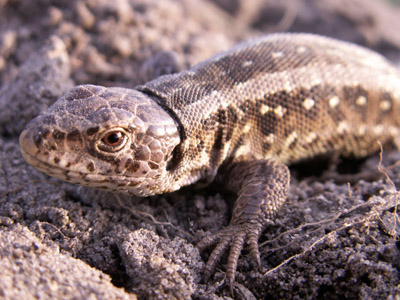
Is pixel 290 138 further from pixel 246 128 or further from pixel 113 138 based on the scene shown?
pixel 113 138

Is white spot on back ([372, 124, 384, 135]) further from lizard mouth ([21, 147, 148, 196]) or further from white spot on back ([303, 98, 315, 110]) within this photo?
lizard mouth ([21, 147, 148, 196])

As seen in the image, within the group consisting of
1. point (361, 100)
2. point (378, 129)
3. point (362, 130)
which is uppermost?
point (361, 100)

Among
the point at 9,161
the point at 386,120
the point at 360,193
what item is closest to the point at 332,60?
the point at 386,120

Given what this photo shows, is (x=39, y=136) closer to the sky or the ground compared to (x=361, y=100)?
closer to the ground

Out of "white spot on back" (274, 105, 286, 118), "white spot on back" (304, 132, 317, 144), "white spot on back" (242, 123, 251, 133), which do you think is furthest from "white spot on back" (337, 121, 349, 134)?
"white spot on back" (242, 123, 251, 133)

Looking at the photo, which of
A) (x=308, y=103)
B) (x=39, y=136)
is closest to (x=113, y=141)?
(x=39, y=136)

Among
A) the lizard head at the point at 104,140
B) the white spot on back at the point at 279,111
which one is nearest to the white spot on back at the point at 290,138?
the white spot on back at the point at 279,111
